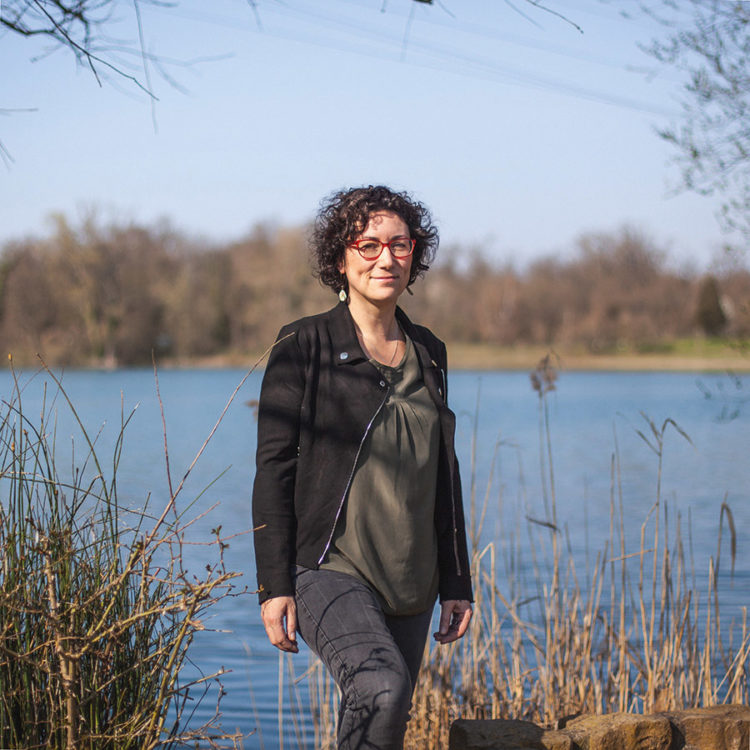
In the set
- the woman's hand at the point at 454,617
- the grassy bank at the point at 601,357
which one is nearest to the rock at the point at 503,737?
the woman's hand at the point at 454,617

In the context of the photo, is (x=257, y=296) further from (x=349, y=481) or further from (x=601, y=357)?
(x=349, y=481)

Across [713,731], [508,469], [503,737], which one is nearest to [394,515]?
[503,737]

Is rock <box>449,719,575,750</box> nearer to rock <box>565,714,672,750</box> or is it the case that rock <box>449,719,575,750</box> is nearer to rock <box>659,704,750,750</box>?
rock <box>565,714,672,750</box>

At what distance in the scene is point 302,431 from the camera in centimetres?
268

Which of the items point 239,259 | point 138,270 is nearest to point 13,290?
point 138,270

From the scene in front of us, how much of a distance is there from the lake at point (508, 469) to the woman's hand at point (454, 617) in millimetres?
754

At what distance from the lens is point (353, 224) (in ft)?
9.40

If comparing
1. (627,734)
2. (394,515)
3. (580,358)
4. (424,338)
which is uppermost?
(424,338)

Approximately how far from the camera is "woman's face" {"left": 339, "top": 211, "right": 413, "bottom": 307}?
280 cm

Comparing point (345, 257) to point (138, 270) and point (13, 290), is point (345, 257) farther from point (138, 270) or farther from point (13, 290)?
point (138, 270)

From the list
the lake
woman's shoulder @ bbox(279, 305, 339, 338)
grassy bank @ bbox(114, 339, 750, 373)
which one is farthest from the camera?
grassy bank @ bbox(114, 339, 750, 373)

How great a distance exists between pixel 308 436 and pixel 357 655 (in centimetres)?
56

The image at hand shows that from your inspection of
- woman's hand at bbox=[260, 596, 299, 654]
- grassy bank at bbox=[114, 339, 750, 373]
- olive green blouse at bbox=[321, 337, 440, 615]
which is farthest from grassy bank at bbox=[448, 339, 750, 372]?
woman's hand at bbox=[260, 596, 299, 654]

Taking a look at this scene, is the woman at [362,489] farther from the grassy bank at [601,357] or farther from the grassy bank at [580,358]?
the grassy bank at [601,357]
